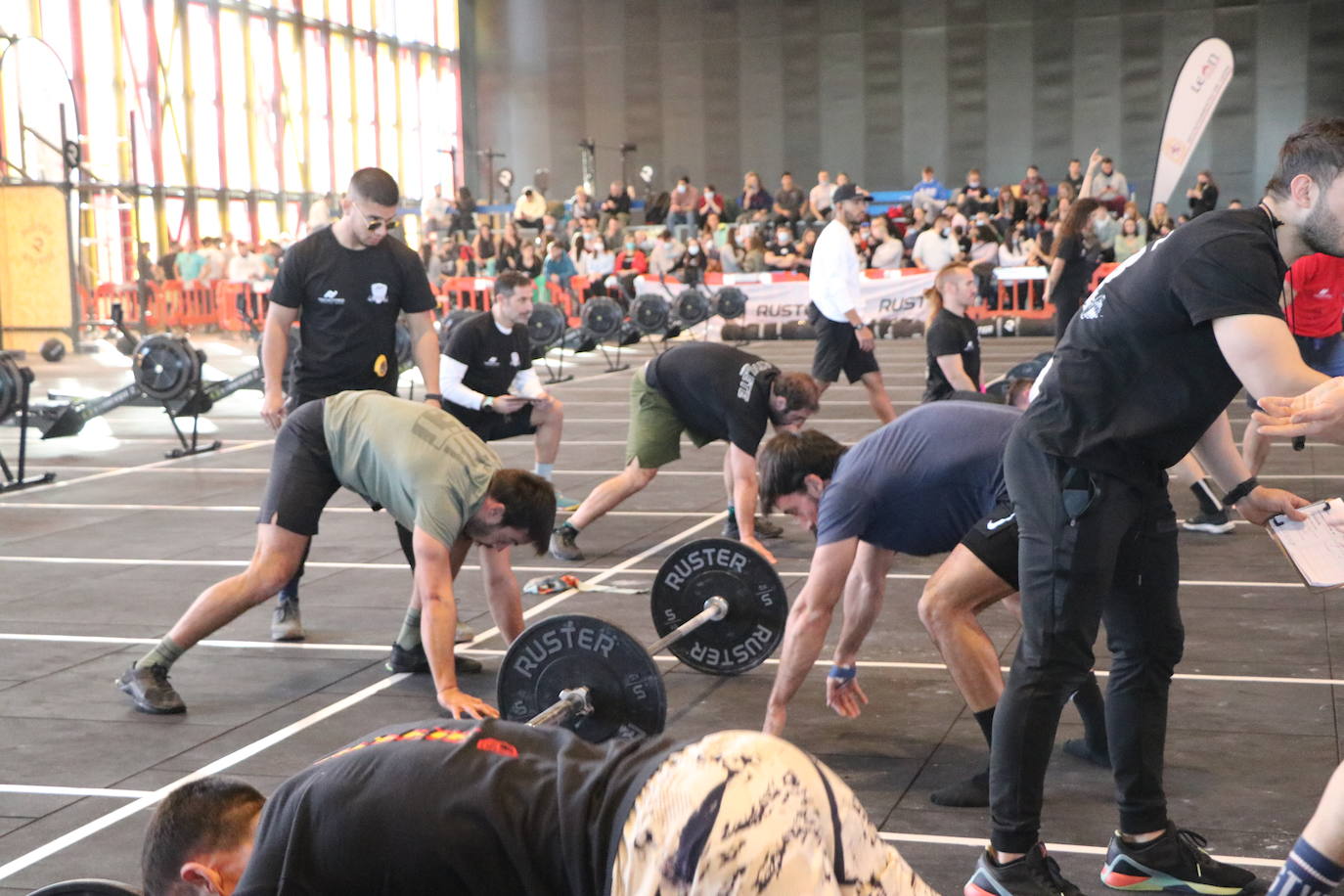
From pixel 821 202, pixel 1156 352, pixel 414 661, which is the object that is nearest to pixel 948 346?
pixel 414 661

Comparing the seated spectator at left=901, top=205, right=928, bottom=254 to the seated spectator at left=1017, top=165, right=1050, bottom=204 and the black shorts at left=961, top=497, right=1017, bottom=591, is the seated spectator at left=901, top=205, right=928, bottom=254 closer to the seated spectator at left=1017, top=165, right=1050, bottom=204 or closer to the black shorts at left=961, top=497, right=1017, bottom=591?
the seated spectator at left=1017, top=165, right=1050, bottom=204

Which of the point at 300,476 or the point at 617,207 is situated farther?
the point at 617,207

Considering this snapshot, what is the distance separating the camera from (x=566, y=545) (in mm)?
7277

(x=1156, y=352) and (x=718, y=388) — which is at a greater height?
(x=1156, y=352)

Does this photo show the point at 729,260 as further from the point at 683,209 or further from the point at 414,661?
the point at 414,661

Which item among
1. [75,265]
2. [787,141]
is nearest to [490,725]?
[75,265]

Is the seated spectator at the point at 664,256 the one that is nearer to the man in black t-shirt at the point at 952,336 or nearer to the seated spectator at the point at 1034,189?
the seated spectator at the point at 1034,189

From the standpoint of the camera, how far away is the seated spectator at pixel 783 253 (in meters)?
21.4

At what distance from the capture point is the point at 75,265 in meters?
21.0

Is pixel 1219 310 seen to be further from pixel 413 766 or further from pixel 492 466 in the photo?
pixel 492 466

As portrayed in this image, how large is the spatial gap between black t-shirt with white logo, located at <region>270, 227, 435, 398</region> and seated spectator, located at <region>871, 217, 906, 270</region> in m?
15.4

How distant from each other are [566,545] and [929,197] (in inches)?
701

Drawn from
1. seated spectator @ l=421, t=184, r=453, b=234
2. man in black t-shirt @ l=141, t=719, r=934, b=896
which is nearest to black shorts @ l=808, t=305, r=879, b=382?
man in black t-shirt @ l=141, t=719, r=934, b=896

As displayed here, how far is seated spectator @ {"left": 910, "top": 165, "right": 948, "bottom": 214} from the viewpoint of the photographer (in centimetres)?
2305
